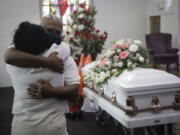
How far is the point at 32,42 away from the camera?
103 cm

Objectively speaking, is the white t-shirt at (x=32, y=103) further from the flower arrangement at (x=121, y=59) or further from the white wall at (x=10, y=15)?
the white wall at (x=10, y=15)

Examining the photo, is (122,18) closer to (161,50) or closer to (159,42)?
(159,42)

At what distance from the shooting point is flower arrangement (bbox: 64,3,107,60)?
10.7ft

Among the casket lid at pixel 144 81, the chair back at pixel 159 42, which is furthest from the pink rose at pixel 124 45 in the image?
the chair back at pixel 159 42

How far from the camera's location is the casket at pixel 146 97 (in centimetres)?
172

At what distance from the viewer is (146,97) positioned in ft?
5.87

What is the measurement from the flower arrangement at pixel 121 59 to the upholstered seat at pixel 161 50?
3761mm

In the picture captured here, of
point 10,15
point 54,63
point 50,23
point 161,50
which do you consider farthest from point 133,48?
point 10,15

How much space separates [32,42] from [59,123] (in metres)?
0.35

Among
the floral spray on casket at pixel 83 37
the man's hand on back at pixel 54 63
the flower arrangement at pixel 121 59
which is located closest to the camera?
the man's hand on back at pixel 54 63

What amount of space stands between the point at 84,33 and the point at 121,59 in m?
1.32

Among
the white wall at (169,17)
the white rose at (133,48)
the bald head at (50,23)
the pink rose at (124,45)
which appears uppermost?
the white wall at (169,17)

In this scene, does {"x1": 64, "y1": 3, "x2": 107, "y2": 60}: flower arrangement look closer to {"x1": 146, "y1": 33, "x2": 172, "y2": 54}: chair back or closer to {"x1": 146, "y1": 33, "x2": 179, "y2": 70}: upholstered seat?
{"x1": 146, "y1": 33, "x2": 179, "y2": 70}: upholstered seat

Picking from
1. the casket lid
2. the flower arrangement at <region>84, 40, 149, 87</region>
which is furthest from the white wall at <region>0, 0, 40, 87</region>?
the casket lid
